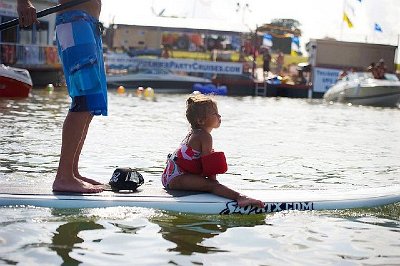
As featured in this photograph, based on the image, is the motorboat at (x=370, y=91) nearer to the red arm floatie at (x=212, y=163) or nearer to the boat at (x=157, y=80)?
the boat at (x=157, y=80)

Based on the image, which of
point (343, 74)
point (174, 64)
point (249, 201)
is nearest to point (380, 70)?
point (343, 74)

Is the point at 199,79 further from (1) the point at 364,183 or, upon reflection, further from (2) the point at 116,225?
(2) the point at 116,225

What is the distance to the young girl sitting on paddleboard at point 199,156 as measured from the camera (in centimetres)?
543

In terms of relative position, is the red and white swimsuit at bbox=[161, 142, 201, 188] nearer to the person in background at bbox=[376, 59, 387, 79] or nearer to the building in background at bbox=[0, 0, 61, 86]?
the building in background at bbox=[0, 0, 61, 86]

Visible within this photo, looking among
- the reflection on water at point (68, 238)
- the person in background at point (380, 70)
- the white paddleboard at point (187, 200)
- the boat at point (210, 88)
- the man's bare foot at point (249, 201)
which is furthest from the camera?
the boat at point (210, 88)

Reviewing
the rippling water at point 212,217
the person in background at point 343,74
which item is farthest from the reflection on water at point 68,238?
the person in background at point 343,74

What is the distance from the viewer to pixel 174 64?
34219 mm

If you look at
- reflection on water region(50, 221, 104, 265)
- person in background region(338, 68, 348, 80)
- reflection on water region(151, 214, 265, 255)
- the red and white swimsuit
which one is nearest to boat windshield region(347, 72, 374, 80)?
person in background region(338, 68, 348, 80)

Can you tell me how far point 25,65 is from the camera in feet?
91.7

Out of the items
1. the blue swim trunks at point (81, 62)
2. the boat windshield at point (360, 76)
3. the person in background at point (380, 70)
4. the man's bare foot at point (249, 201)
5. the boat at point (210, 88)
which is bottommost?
the boat at point (210, 88)

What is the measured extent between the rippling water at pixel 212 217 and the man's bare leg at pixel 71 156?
360 mm

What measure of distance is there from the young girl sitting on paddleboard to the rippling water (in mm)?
413

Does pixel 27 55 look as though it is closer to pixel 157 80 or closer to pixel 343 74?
pixel 157 80

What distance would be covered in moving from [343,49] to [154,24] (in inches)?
368
